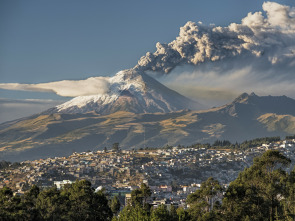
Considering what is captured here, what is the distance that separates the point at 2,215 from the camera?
3602 inches

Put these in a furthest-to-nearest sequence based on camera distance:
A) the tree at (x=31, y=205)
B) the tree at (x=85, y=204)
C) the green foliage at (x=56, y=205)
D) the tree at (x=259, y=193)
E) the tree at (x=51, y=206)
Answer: the tree at (x=85, y=204) → the tree at (x=51, y=206) → the tree at (x=259, y=193) → the tree at (x=31, y=205) → the green foliage at (x=56, y=205)

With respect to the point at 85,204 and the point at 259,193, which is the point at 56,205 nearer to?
the point at 85,204

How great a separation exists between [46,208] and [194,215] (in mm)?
26952

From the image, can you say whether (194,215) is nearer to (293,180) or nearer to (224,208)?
(224,208)

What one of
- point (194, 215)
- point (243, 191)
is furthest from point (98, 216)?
point (243, 191)

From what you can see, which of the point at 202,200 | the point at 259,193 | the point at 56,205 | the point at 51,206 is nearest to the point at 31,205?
the point at 51,206

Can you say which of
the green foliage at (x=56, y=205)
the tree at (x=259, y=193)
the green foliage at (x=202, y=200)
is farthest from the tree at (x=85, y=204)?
the tree at (x=259, y=193)

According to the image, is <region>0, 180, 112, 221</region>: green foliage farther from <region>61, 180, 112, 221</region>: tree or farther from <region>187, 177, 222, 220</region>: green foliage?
<region>187, 177, 222, 220</region>: green foliage

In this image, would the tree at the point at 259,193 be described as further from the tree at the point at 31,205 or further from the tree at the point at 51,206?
the tree at the point at 31,205

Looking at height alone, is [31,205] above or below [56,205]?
above

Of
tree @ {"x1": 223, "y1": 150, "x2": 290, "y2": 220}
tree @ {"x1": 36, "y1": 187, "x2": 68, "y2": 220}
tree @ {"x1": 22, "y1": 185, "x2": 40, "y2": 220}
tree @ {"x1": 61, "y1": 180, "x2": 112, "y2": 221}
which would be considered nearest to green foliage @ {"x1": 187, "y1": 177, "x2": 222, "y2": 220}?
tree @ {"x1": 223, "y1": 150, "x2": 290, "y2": 220}

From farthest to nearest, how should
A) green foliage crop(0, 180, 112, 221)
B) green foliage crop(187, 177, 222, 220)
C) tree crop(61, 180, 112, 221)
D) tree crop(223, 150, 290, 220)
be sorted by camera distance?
tree crop(61, 180, 112, 221), green foliage crop(187, 177, 222, 220), tree crop(223, 150, 290, 220), green foliage crop(0, 180, 112, 221)

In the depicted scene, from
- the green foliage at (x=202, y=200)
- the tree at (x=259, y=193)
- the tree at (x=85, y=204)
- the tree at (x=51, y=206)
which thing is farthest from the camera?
the tree at (x=85, y=204)

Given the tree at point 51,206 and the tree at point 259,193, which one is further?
the tree at point 51,206
